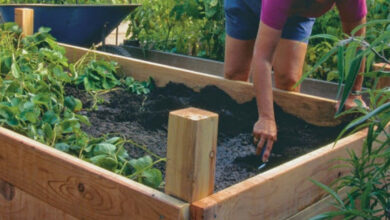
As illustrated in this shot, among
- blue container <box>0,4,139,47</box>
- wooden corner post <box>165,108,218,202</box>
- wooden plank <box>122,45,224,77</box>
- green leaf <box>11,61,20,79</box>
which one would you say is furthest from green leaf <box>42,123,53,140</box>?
wooden plank <box>122,45,224,77</box>

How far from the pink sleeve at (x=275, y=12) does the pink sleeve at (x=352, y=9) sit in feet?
1.04

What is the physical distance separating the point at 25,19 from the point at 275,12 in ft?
6.37

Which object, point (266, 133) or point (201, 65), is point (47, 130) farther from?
point (201, 65)

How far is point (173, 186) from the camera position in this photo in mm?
1590

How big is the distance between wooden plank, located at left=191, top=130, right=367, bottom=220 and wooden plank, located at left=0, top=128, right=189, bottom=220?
10 centimetres

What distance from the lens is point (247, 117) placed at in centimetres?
307

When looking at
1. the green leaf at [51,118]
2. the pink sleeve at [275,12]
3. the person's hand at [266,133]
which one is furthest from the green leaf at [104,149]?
the pink sleeve at [275,12]

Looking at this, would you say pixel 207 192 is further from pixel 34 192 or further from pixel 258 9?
pixel 258 9

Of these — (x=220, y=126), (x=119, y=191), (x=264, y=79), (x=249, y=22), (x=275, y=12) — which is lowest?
(x=220, y=126)

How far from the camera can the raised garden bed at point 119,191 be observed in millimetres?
1617

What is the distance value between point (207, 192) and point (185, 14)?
13.3 ft

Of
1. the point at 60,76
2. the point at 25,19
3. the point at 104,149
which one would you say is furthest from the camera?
the point at 25,19

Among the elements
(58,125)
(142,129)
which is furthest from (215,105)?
(58,125)

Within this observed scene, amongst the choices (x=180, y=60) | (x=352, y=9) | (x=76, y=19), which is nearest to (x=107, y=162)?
(x=352, y=9)
